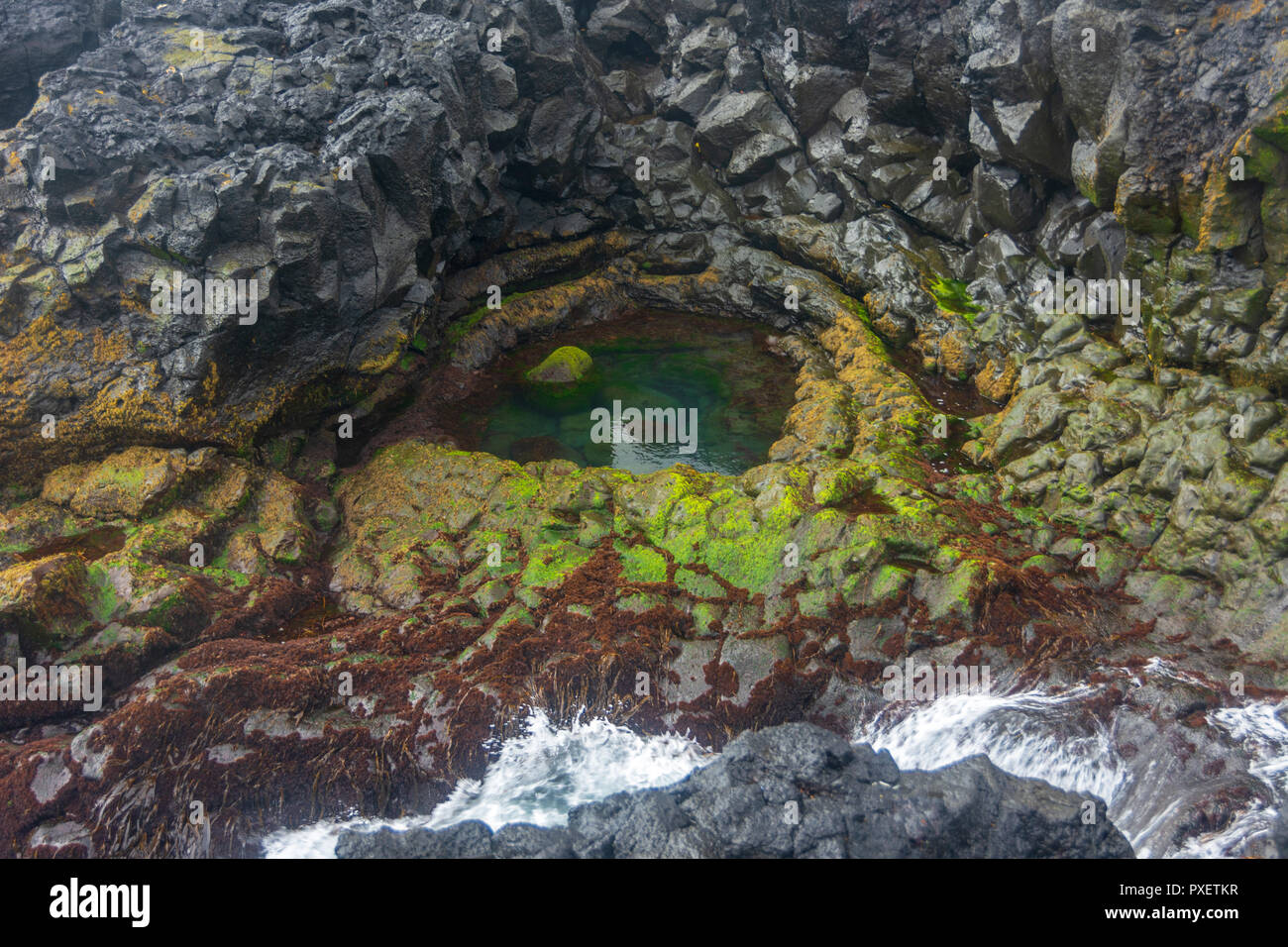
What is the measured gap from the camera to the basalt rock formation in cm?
1048

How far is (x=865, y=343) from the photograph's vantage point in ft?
60.3

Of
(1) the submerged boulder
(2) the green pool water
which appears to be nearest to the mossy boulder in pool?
(1) the submerged boulder

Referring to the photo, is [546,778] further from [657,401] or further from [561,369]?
[561,369]

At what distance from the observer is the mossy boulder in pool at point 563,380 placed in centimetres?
1880

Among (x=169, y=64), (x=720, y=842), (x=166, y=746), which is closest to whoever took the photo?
(x=720, y=842)

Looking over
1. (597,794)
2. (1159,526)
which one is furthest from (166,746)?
(1159,526)

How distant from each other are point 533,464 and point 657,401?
14.3 feet

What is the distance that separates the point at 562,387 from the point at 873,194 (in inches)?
371

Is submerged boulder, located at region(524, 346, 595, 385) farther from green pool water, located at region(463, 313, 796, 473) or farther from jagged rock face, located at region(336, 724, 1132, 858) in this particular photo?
jagged rock face, located at region(336, 724, 1132, 858)

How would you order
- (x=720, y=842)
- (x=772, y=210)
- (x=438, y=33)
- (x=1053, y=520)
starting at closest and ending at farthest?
1. (x=720, y=842)
2. (x=1053, y=520)
3. (x=438, y=33)
4. (x=772, y=210)

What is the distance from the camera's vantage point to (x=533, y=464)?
15305mm

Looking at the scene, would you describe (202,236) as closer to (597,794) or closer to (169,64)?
(169,64)

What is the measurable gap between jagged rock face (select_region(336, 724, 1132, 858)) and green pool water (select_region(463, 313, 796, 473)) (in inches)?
309

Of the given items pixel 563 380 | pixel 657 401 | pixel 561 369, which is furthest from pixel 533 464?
pixel 561 369
